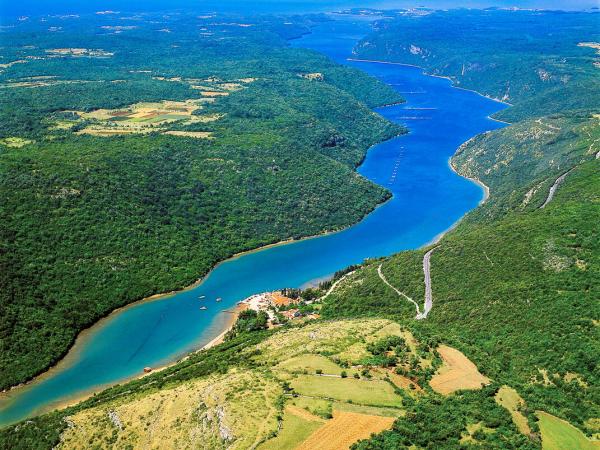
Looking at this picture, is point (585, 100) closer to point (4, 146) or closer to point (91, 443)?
point (4, 146)

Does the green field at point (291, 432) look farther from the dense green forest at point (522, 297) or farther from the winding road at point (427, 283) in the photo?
the winding road at point (427, 283)

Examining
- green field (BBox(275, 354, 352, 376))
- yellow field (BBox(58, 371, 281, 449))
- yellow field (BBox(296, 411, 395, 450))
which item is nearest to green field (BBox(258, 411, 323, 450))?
yellow field (BBox(296, 411, 395, 450))

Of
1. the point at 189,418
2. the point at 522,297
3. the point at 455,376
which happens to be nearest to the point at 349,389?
the point at 455,376

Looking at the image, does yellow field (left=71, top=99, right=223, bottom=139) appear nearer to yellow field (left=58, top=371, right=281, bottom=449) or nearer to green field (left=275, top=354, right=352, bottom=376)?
green field (left=275, top=354, right=352, bottom=376)

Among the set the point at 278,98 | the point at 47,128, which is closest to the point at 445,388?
the point at 47,128

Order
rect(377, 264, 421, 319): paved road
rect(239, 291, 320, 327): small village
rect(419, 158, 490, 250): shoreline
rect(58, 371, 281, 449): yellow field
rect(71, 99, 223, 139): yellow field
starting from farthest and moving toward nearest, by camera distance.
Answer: rect(71, 99, 223, 139): yellow field, rect(419, 158, 490, 250): shoreline, rect(239, 291, 320, 327): small village, rect(377, 264, 421, 319): paved road, rect(58, 371, 281, 449): yellow field

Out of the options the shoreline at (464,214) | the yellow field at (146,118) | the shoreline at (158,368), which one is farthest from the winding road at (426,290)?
the yellow field at (146,118)
